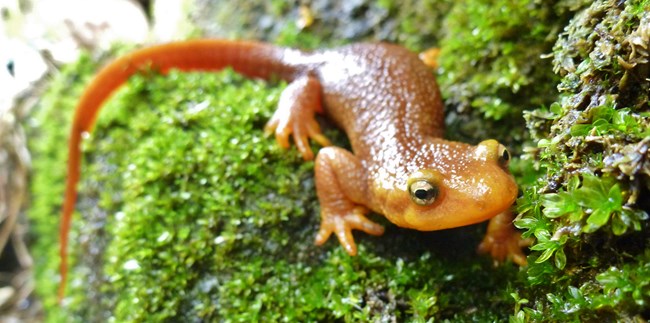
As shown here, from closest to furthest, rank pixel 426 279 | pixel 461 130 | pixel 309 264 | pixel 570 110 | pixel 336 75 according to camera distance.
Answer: pixel 570 110 → pixel 426 279 → pixel 309 264 → pixel 461 130 → pixel 336 75

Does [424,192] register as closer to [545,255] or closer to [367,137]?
[545,255]

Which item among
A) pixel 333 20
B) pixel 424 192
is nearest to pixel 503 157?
pixel 424 192

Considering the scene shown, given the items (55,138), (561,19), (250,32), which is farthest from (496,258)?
(55,138)

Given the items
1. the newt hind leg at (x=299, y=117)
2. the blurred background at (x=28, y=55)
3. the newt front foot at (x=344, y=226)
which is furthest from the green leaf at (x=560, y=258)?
the blurred background at (x=28, y=55)

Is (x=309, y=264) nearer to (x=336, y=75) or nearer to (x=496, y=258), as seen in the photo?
(x=496, y=258)

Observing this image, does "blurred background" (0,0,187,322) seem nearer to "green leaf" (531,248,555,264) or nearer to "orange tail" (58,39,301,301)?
"orange tail" (58,39,301,301)

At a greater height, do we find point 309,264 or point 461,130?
point 461,130

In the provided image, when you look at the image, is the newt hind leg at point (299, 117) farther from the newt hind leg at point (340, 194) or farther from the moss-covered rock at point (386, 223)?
the newt hind leg at point (340, 194)

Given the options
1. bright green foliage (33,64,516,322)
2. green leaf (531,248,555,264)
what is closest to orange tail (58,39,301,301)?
bright green foliage (33,64,516,322)
